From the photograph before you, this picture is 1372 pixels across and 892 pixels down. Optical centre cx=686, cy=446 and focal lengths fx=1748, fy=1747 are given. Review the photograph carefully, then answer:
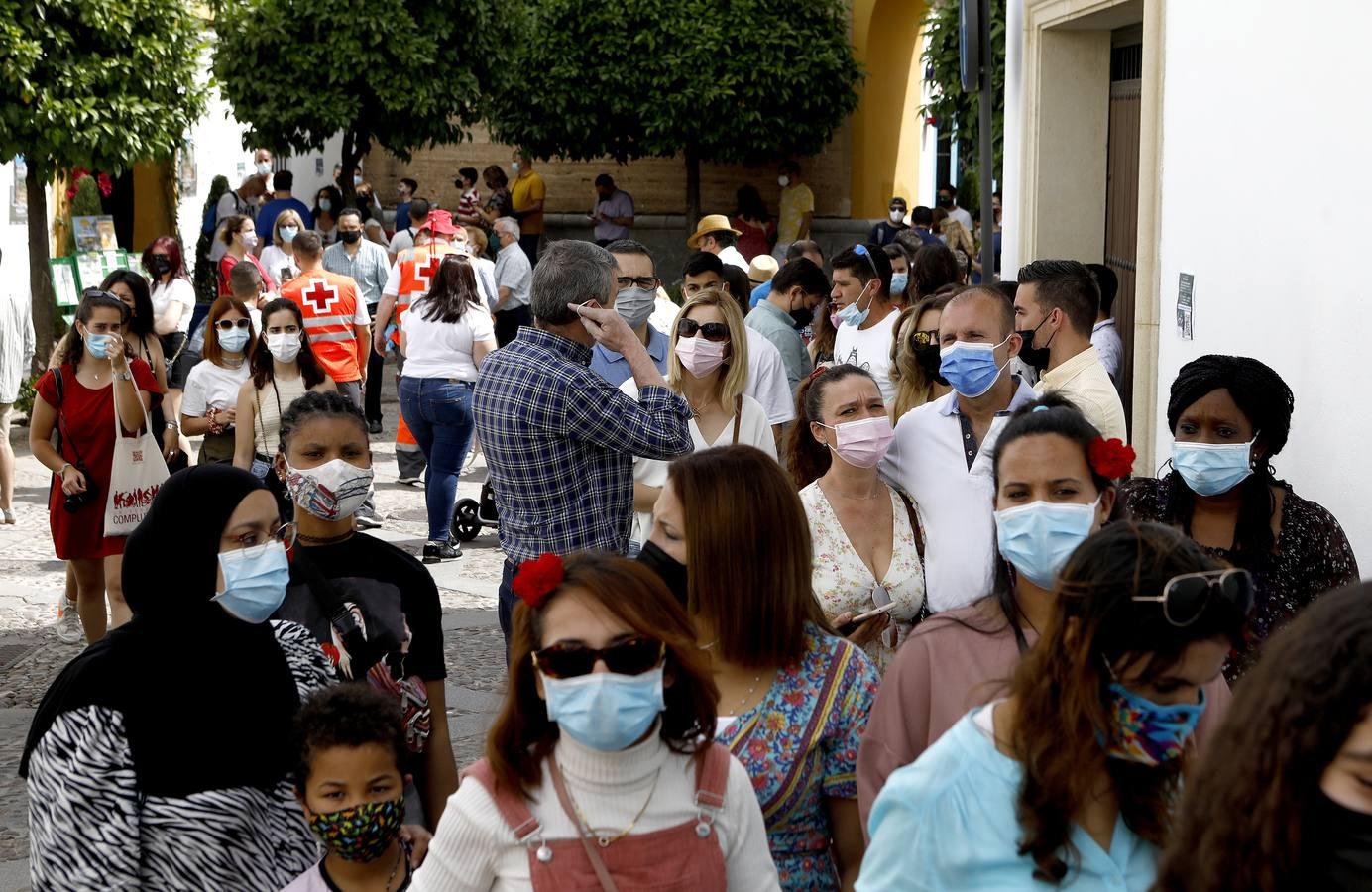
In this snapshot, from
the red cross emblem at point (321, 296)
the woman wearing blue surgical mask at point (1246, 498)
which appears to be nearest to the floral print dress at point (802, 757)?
the woman wearing blue surgical mask at point (1246, 498)

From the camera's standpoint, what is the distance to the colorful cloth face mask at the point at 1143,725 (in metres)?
2.52

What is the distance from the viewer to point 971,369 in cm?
540

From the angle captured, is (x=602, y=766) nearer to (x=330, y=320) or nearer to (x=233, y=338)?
(x=233, y=338)

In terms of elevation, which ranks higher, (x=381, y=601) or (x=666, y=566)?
(x=666, y=566)

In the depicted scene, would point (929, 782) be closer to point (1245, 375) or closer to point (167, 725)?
point (167, 725)

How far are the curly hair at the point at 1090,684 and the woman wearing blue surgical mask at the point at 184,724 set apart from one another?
5.57 ft

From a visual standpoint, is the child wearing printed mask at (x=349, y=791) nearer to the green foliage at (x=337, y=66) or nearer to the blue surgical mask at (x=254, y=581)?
the blue surgical mask at (x=254, y=581)

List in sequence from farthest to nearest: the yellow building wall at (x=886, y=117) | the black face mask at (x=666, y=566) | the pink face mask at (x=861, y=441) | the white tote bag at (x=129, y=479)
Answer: the yellow building wall at (x=886, y=117) < the white tote bag at (x=129, y=479) < the pink face mask at (x=861, y=441) < the black face mask at (x=666, y=566)

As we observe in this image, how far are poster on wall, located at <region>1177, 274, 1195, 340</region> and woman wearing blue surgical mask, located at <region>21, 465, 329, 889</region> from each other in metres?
4.82

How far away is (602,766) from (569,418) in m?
2.62

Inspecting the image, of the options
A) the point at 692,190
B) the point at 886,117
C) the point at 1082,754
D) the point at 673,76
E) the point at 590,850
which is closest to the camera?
the point at 1082,754

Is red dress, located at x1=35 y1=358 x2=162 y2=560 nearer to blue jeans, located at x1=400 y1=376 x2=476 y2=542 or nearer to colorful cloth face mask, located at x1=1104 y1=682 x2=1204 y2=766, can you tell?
A: blue jeans, located at x1=400 y1=376 x2=476 y2=542

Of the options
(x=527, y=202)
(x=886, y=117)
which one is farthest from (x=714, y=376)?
(x=886, y=117)

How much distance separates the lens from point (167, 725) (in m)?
3.43
